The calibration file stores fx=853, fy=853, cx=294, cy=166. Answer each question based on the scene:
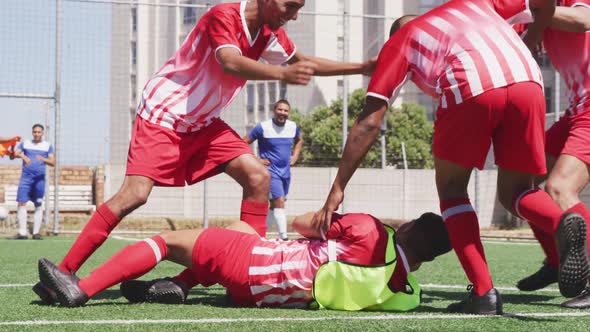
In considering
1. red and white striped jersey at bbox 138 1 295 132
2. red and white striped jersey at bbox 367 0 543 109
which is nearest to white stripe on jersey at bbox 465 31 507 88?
red and white striped jersey at bbox 367 0 543 109

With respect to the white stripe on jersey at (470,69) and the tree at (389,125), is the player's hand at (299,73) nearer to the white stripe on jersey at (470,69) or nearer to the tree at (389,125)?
the white stripe on jersey at (470,69)

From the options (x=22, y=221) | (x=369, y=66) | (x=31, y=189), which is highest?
(x=369, y=66)

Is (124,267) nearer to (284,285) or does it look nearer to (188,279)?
(188,279)

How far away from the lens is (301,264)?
431 cm

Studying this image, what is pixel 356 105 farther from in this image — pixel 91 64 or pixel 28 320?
pixel 28 320

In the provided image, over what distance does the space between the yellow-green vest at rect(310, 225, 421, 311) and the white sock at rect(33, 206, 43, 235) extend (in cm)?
1135

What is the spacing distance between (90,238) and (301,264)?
1.37 meters

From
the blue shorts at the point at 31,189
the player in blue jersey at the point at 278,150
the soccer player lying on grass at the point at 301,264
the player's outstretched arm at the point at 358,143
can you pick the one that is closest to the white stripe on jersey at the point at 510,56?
the player's outstretched arm at the point at 358,143

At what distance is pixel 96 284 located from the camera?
14.0 ft

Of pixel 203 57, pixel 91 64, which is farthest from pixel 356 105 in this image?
pixel 203 57

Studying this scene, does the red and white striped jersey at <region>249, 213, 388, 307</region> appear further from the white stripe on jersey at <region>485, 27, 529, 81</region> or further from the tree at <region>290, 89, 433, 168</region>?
the tree at <region>290, 89, 433, 168</region>

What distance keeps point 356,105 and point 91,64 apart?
3394 centimetres

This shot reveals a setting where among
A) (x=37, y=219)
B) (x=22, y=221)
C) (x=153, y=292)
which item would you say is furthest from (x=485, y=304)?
(x=22, y=221)

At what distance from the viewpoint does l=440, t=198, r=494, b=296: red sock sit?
416 cm
